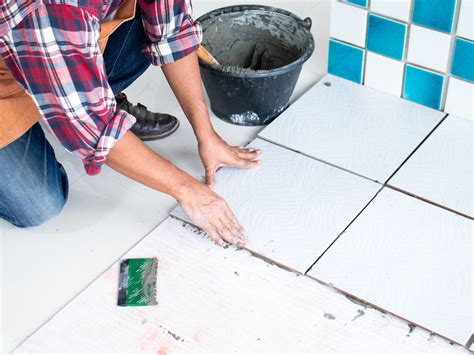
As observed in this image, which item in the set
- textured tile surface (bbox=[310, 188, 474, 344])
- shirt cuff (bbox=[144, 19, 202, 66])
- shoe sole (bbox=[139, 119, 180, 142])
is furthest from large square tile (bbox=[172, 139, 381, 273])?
shirt cuff (bbox=[144, 19, 202, 66])

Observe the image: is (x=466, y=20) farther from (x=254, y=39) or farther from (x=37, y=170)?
(x=37, y=170)

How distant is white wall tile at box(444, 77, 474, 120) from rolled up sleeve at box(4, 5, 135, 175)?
3.54 feet

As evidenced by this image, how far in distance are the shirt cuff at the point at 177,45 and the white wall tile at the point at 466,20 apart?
0.75m

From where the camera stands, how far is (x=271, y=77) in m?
2.12

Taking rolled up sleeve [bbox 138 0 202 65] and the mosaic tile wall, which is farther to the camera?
the mosaic tile wall

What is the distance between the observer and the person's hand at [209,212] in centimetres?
175

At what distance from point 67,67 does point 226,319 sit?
2.23 feet

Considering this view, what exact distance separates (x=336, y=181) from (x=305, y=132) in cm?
24

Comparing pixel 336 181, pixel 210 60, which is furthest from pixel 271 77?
pixel 336 181

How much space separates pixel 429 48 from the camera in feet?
7.11

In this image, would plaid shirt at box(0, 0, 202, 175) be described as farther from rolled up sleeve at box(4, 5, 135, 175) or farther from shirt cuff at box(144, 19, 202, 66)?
shirt cuff at box(144, 19, 202, 66)

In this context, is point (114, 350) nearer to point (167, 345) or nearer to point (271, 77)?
point (167, 345)

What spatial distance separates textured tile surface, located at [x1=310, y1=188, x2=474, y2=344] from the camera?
5.59 ft

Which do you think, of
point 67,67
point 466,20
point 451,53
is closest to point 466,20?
point 466,20
